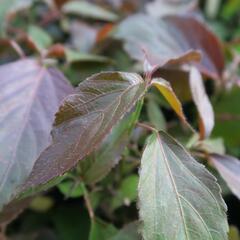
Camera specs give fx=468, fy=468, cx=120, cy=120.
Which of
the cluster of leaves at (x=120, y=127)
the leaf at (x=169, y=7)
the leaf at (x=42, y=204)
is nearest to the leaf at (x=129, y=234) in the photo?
the cluster of leaves at (x=120, y=127)

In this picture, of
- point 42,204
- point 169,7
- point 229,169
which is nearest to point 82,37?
point 169,7

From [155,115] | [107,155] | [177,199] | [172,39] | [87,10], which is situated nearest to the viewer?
[177,199]

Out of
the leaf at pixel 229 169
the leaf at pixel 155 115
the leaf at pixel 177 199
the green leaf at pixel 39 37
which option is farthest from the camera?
the green leaf at pixel 39 37

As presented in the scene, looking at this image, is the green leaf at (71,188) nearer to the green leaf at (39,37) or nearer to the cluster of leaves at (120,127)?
the cluster of leaves at (120,127)

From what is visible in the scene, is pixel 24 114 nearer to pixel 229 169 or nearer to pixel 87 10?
pixel 229 169

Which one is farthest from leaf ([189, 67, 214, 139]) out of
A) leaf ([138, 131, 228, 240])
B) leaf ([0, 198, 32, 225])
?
leaf ([0, 198, 32, 225])

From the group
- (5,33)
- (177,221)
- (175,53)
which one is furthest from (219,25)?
(177,221)
